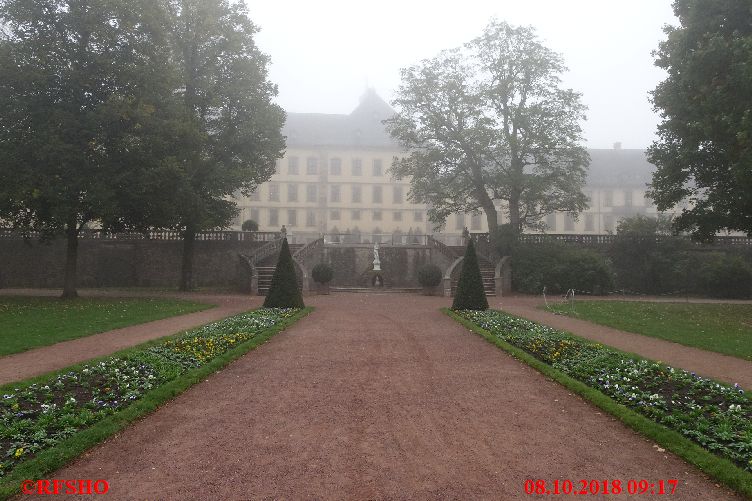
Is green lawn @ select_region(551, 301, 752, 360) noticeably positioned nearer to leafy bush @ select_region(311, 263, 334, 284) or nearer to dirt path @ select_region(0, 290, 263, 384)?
dirt path @ select_region(0, 290, 263, 384)

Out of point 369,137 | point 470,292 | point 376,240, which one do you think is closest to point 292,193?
point 369,137

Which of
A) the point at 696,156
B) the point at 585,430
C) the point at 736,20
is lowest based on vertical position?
the point at 585,430

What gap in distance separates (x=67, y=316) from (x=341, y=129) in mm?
53204

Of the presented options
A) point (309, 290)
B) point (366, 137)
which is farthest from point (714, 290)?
point (366, 137)

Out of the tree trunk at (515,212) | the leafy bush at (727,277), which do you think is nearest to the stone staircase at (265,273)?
the tree trunk at (515,212)

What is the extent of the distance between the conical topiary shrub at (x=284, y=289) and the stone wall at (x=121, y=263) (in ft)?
44.7

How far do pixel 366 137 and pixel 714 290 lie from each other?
4435 centimetres

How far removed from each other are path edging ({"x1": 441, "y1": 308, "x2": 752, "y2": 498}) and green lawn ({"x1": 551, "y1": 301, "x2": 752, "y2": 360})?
4.29 m

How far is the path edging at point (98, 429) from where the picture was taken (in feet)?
14.5

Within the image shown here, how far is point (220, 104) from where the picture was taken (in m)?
26.7

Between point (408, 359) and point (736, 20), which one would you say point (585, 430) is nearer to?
point (408, 359)

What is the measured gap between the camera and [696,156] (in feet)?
60.2

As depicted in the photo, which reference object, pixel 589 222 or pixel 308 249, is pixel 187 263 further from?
pixel 589 222
